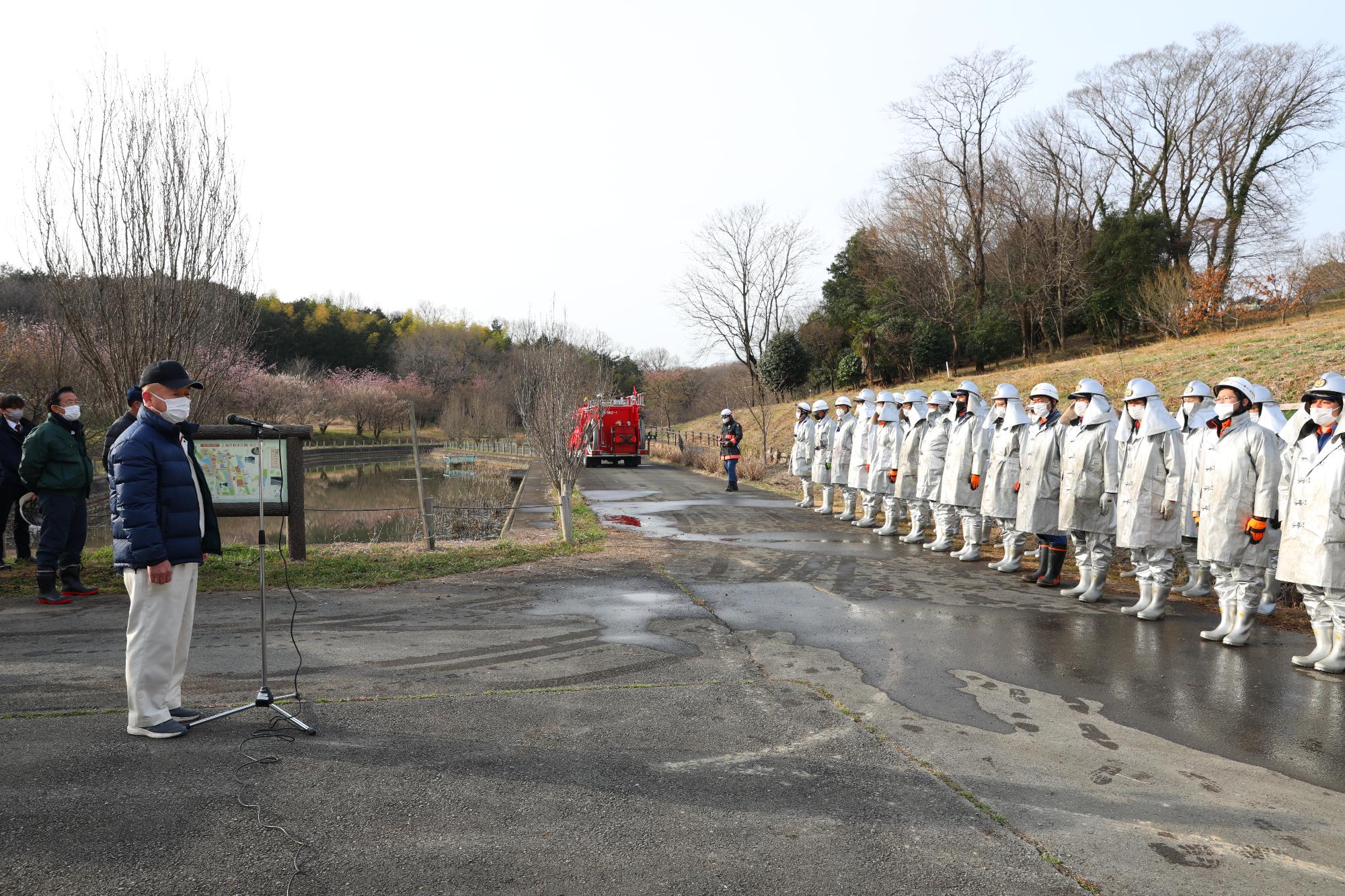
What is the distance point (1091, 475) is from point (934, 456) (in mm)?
3793

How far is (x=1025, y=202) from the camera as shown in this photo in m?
44.2

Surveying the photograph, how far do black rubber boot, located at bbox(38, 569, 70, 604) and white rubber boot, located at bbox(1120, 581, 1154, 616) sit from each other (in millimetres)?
10558

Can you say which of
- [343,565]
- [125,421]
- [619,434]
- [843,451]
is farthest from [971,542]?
[619,434]

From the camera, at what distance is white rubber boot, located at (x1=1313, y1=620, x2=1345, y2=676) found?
21.1 feet

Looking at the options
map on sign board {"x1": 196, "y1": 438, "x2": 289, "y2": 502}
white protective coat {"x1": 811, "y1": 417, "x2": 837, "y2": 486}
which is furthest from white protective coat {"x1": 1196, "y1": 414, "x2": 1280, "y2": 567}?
map on sign board {"x1": 196, "y1": 438, "x2": 289, "y2": 502}

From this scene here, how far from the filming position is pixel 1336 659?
6.46 meters

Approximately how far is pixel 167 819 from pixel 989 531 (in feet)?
41.9

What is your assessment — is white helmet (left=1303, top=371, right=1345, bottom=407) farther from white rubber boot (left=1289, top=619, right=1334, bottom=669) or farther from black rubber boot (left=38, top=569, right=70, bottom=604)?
black rubber boot (left=38, top=569, right=70, bottom=604)

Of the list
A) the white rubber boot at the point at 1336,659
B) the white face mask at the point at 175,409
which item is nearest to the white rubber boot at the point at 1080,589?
the white rubber boot at the point at 1336,659

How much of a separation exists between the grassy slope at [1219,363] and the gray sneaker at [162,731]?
18718 mm

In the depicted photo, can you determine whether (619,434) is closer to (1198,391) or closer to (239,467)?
(239,467)

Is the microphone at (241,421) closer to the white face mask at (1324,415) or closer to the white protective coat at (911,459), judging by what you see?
the white face mask at (1324,415)

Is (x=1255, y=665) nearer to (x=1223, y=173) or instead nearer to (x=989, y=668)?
(x=989, y=668)

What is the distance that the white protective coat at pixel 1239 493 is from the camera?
7.60m
